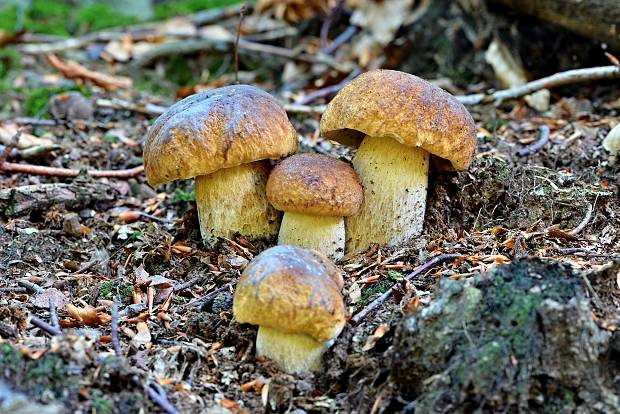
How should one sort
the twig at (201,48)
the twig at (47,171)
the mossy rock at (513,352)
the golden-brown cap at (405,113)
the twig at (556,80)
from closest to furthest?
1. the mossy rock at (513,352)
2. the golden-brown cap at (405,113)
3. the twig at (47,171)
4. the twig at (556,80)
5. the twig at (201,48)

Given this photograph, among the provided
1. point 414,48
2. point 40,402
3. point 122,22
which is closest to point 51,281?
point 40,402

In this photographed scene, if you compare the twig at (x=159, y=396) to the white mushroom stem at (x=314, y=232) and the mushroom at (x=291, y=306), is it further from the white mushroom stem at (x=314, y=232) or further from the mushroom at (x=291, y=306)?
the white mushroom stem at (x=314, y=232)

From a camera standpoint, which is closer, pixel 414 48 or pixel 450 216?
pixel 450 216

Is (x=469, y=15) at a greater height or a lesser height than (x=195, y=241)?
greater

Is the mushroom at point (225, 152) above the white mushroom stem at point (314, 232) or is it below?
above

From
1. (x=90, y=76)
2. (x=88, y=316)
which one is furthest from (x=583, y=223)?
(x=90, y=76)

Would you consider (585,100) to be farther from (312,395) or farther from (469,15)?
(312,395)

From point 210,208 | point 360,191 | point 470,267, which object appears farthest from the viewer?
point 210,208

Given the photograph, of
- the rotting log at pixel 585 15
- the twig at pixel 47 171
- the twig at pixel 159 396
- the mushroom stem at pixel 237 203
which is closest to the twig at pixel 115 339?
the twig at pixel 159 396
